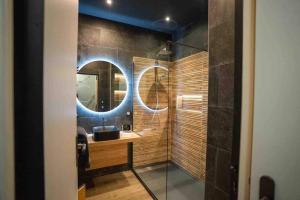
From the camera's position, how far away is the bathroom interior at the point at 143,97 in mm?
2504

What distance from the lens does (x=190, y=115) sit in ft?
9.43

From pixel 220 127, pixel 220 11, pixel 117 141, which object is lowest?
pixel 117 141

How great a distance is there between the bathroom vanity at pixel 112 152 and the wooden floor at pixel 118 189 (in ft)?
0.82
